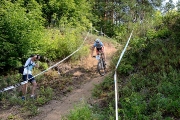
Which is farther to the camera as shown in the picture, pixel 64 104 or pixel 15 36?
pixel 15 36

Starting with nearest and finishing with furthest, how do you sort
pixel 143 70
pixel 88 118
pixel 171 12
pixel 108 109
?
pixel 88 118, pixel 108 109, pixel 143 70, pixel 171 12

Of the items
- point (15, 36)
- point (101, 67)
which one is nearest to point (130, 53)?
point (101, 67)

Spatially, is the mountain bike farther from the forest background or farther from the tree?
the tree

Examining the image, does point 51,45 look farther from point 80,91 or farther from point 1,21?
point 80,91

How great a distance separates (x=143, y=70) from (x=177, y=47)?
1.38 meters

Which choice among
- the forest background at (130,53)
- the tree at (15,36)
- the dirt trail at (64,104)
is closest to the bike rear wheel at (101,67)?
the dirt trail at (64,104)

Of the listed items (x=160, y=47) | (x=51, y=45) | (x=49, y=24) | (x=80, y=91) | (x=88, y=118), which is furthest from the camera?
(x=49, y=24)

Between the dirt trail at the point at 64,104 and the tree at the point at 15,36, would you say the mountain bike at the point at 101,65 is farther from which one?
the tree at the point at 15,36

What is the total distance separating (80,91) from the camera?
916cm

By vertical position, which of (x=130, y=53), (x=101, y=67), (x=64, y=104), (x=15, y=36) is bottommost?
(x=64, y=104)

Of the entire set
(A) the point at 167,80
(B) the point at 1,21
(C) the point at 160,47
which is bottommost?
(A) the point at 167,80

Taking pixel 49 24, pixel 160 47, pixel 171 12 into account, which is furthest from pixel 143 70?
pixel 49 24

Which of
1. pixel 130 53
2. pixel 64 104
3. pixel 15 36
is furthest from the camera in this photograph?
pixel 15 36

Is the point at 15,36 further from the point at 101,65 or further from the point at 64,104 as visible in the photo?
the point at 64,104
